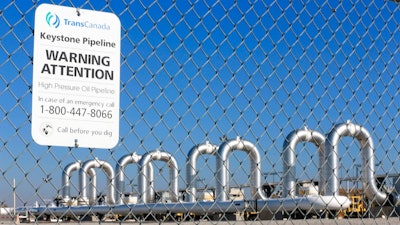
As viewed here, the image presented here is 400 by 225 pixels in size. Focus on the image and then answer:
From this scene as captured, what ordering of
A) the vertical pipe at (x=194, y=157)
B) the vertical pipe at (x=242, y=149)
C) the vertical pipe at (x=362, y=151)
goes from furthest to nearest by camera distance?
1. the vertical pipe at (x=362, y=151)
2. the vertical pipe at (x=242, y=149)
3. the vertical pipe at (x=194, y=157)

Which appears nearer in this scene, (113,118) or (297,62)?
(113,118)

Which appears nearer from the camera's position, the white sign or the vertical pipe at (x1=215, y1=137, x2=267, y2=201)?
the white sign

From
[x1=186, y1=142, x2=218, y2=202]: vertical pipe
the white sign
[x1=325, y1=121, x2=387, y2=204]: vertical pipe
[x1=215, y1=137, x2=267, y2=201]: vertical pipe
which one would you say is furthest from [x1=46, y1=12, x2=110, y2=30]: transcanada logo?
[x1=325, y1=121, x2=387, y2=204]: vertical pipe

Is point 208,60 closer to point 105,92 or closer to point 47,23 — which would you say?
point 105,92

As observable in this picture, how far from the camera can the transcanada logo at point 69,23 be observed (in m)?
2.64

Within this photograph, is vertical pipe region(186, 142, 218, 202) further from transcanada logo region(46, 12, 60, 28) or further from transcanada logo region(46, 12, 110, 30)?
transcanada logo region(46, 12, 60, 28)

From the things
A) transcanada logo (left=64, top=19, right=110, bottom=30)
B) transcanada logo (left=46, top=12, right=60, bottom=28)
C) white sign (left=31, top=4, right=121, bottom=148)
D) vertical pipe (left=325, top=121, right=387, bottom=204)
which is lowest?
white sign (left=31, top=4, right=121, bottom=148)

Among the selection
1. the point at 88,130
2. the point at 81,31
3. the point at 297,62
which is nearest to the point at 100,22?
the point at 81,31

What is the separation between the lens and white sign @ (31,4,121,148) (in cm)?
260

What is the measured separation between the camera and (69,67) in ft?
8.78

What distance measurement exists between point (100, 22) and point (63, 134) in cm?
51

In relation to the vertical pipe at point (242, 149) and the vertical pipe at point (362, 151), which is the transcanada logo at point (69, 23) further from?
the vertical pipe at point (362, 151)

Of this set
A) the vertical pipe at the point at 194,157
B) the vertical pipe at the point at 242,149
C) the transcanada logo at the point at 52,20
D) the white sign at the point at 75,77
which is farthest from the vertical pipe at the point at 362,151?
the transcanada logo at the point at 52,20

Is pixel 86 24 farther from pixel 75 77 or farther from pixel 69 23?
pixel 75 77
